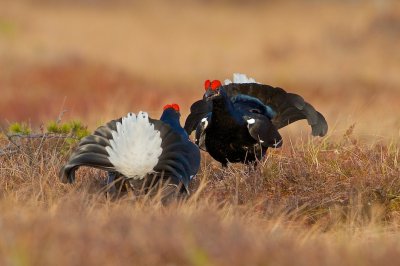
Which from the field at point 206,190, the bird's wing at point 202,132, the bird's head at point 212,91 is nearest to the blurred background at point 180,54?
the field at point 206,190

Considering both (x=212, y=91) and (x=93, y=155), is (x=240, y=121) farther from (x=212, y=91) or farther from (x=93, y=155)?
(x=93, y=155)

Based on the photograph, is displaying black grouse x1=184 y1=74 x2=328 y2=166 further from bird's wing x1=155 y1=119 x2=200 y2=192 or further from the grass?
bird's wing x1=155 y1=119 x2=200 y2=192

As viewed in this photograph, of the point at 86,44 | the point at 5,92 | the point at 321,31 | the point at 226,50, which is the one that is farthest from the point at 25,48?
the point at 321,31

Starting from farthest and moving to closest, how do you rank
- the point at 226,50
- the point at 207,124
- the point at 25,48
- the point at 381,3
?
1. the point at 381,3
2. the point at 226,50
3. the point at 25,48
4. the point at 207,124

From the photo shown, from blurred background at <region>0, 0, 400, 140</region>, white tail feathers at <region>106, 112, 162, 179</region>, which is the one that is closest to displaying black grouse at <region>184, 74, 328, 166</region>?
white tail feathers at <region>106, 112, 162, 179</region>

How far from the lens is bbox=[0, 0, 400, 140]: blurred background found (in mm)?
13766

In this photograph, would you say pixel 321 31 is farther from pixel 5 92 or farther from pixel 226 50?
pixel 5 92

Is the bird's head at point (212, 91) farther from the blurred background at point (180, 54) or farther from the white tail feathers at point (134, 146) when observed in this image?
the blurred background at point (180, 54)

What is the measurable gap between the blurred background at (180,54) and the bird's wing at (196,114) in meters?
4.50

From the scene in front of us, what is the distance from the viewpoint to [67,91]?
14328 mm

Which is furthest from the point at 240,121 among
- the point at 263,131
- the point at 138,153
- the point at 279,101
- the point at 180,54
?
the point at 180,54

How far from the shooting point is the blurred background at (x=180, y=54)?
13766 mm

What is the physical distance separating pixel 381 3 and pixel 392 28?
2.93 m

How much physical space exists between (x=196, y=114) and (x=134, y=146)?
176cm
